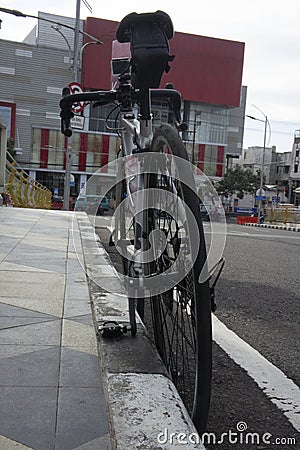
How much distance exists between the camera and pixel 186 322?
218 centimetres

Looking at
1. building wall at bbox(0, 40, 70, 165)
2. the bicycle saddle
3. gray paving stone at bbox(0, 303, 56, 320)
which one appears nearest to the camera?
the bicycle saddle

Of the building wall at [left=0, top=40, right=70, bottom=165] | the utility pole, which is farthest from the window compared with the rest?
the utility pole

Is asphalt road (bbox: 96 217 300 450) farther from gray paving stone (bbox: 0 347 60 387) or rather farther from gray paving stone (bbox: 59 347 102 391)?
gray paving stone (bbox: 0 347 60 387)

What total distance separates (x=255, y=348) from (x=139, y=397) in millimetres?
1623

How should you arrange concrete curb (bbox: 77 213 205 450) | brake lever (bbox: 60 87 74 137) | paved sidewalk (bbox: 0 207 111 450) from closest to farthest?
concrete curb (bbox: 77 213 205 450) < paved sidewalk (bbox: 0 207 111 450) < brake lever (bbox: 60 87 74 137)

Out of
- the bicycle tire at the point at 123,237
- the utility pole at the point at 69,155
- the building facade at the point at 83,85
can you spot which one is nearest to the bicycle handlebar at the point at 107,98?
the bicycle tire at the point at 123,237

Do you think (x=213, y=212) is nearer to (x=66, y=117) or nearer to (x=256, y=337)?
(x=66, y=117)

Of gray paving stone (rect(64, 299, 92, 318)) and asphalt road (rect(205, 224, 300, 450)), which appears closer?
asphalt road (rect(205, 224, 300, 450))

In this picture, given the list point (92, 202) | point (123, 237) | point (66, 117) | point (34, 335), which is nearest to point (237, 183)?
point (92, 202)

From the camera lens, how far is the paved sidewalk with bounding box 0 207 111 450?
6.63ft

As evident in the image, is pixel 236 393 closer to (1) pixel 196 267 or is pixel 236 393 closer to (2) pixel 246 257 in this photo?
(1) pixel 196 267

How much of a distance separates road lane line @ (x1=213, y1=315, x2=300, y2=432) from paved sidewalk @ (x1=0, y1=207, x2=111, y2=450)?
839 mm

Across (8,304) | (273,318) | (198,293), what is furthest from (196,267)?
(273,318)

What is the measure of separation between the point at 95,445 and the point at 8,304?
1935 millimetres
